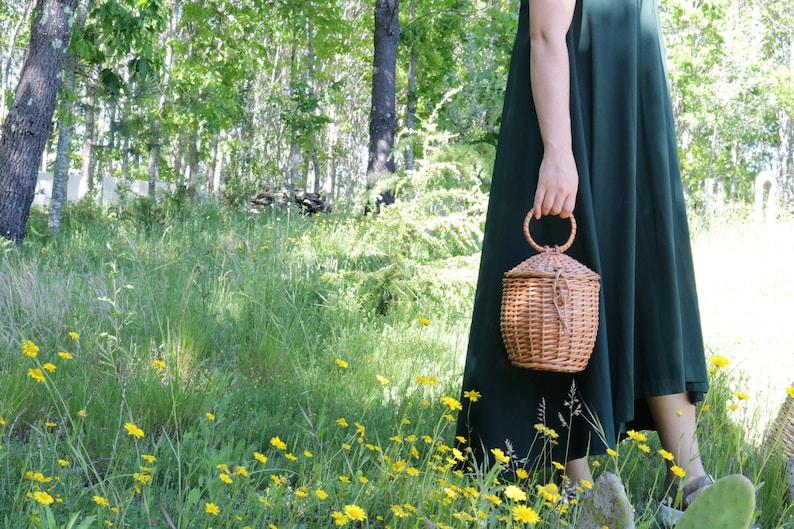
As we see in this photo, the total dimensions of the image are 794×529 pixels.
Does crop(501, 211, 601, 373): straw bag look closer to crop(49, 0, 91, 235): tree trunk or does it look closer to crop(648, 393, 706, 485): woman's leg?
crop(648, 393, 706, 485): woman's leg

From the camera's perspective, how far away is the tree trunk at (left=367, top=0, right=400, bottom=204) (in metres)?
10.2

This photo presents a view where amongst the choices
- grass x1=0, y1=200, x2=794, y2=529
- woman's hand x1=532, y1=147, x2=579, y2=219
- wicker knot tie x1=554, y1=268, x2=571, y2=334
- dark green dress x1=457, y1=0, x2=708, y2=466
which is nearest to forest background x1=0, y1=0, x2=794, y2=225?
grass x1=0, y1=200, x2=794, y2=529

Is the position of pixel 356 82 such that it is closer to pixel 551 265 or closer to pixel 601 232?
pixel 601 232

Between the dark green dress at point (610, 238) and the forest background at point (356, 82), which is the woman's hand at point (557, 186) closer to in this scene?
the dark green dress at point (610, 238)

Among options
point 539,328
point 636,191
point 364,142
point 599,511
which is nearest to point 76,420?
point 539,328

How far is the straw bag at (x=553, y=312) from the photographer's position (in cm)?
197

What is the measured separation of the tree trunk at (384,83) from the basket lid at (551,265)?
8.11m

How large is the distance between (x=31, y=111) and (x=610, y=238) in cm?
589

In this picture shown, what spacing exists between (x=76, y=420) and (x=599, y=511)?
1618 millimetres

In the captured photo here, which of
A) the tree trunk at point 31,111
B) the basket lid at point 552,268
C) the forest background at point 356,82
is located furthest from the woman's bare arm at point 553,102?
the tree trunk at point 31,111

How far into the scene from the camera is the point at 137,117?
13.7m

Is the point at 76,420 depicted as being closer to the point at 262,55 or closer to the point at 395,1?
the point at 395,1

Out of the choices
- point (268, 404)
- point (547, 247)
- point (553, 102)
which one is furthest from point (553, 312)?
point (268, 404)

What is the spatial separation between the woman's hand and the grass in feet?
1.98
